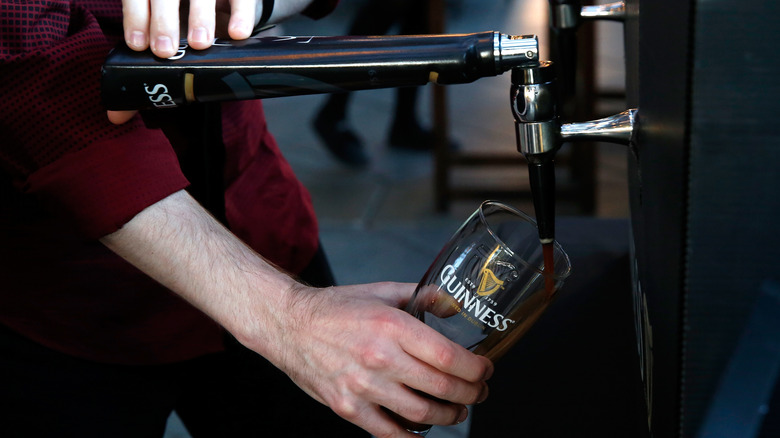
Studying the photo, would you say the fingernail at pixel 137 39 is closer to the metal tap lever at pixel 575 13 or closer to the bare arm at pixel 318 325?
the bare arm at pixel 318 325

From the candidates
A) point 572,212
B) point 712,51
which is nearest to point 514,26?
point 572,212

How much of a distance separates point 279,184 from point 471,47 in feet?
1.53

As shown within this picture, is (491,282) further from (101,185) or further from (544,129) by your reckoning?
(101,185)

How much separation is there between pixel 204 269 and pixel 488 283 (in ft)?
0.71

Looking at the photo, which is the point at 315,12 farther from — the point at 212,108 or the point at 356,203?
the point at 356,203

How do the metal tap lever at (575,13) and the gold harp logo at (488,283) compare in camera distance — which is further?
the metal tap lever at (575,13)

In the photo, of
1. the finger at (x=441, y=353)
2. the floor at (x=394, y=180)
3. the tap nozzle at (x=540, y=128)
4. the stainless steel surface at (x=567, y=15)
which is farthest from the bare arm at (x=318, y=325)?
the floor at (x=394, y=180)

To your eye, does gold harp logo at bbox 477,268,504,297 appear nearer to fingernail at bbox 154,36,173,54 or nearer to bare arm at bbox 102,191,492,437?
bare arm at bbox 102,191,492,437

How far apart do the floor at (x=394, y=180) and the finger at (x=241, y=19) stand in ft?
3.97

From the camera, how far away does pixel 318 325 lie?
1.77 feet

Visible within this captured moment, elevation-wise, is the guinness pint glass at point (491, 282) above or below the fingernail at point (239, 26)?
below

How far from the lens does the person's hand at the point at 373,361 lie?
1.67 ft

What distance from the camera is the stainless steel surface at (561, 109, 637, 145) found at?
50 cm

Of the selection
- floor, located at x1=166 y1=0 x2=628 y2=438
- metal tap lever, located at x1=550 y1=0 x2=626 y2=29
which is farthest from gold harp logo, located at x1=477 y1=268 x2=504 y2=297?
floor, located at x1=166 y1=0 x2=628 y2=438
